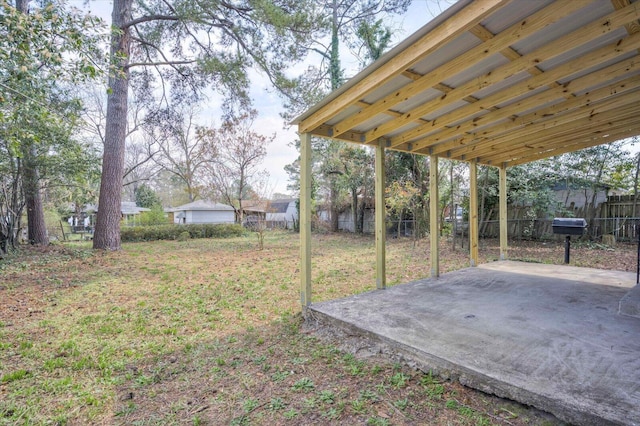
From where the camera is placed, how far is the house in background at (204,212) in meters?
23.8

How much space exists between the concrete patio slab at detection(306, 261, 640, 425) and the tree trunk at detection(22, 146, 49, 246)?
8.14 metres

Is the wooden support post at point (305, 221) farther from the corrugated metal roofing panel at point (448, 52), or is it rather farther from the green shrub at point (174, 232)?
the green shrub at point (174, 232)

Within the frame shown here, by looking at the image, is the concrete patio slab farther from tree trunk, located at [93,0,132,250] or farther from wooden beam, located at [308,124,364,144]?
tree trunk, located at [93,0,132,250]

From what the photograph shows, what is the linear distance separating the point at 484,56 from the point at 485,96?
3.81 feet

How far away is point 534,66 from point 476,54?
65cm

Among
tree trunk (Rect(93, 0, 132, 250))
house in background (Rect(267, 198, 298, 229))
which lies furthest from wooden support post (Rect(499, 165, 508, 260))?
house in background (Rect(267, 198, 298, 229))

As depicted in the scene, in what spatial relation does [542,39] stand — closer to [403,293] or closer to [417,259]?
[403,293]

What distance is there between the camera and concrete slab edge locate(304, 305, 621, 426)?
164cm

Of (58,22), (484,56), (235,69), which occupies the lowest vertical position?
(484,56)

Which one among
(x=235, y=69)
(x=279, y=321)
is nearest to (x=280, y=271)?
(x=279, y=321)

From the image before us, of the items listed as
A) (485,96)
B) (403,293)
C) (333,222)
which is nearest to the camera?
(485,96)

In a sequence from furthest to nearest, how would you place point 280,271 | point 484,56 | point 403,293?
point 280,271, point 403,293, point 484,56

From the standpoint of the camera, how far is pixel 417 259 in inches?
297

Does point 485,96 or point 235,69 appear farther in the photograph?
point 235,69
